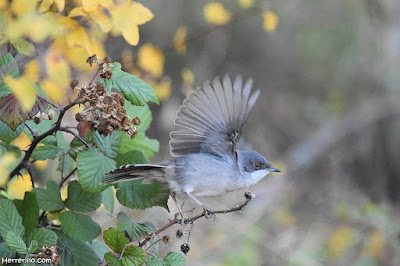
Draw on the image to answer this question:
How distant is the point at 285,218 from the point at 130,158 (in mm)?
4258

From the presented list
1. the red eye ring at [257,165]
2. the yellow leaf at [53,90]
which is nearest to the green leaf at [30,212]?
the yellow leaf at [53,90]

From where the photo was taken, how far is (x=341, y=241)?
16.7ft

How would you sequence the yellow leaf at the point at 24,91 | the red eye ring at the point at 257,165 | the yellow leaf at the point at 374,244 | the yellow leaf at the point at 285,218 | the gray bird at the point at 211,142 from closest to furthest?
the yellow leaf at the point at 24,91 → the gray bird at the point at 211,142 → the red eye ring at the point at 257,165 → the yellow leaf at the point at 374,244 → the yellow leaf at the point at 285,218

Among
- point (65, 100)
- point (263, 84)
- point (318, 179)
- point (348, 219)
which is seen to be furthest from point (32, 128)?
point (263, 84)

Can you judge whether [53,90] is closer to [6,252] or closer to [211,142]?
[211,142]

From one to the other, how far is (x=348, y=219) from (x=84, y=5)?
4.06 m

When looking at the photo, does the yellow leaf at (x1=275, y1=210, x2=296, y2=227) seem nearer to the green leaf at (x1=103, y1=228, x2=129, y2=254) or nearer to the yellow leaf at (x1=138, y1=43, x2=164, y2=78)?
the yellow leaf at (x1=138, y1=43, x2=164, y2=78)

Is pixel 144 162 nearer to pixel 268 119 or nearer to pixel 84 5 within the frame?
pixel 84 5

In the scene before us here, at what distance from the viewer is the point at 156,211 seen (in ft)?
14.2

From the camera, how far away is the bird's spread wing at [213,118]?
240cm

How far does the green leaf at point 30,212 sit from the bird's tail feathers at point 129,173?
296 mm

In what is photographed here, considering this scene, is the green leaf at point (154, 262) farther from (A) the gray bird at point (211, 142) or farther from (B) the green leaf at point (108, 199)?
(A) the gray bird at point (211, 142)

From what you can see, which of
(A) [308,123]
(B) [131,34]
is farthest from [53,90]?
(A) [308,123]

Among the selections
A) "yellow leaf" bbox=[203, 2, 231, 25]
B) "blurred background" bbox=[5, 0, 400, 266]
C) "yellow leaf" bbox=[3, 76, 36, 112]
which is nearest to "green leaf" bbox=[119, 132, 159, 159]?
"yellow leaf" bbox=[3, 76, 36, 112]
